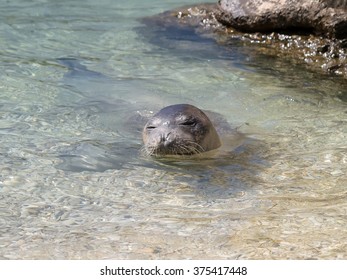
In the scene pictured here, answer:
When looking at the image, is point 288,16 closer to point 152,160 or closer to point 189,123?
point 189,123

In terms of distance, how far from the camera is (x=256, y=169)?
523 centimetres

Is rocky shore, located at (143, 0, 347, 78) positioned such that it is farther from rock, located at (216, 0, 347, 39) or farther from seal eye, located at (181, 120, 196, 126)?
seal eye, located at (181, 120, 196, 126)

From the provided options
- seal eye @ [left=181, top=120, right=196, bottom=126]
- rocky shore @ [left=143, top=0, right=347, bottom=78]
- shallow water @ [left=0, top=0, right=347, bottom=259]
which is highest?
rocky shore @ [left=143, top=0, right=347, bottom=78]

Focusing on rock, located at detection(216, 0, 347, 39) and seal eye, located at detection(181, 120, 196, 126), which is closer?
seal eye, located at detection(181, 120, 196, 126)

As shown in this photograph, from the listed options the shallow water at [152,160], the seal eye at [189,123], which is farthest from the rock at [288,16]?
the seal eye at [189,123]

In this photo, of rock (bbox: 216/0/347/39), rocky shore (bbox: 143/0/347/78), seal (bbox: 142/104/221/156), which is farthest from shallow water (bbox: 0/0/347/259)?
rock (bbox: 216/0/347/39)

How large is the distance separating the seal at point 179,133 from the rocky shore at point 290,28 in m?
2.67

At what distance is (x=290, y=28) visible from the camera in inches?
337

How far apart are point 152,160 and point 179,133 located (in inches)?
11.8

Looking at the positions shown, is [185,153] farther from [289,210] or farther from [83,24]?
[83,24]

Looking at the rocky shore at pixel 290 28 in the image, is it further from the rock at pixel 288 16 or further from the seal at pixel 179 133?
the seal at pixel 179 133

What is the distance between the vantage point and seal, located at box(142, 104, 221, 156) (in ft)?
17.7

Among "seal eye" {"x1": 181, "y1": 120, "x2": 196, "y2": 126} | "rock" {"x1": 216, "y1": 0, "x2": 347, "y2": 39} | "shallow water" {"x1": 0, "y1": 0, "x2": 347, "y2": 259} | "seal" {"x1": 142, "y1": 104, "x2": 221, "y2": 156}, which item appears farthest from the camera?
"rock" {"x1": 216, "y1": 0, "x2": 347, "y2": 39}
